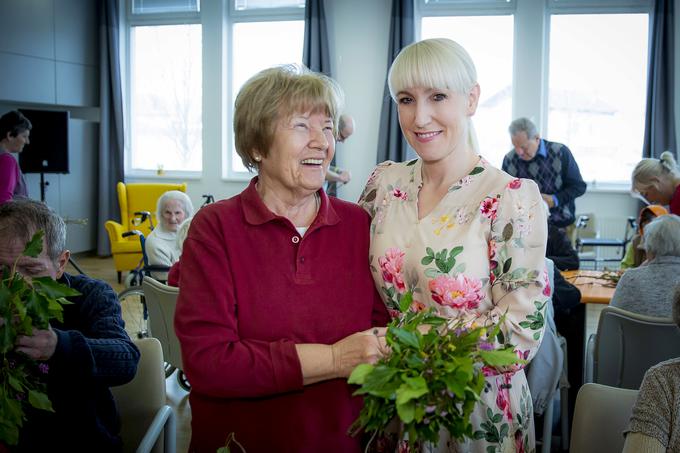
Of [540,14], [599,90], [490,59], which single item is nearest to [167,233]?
[490,59]

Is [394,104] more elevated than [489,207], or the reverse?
[394,104]

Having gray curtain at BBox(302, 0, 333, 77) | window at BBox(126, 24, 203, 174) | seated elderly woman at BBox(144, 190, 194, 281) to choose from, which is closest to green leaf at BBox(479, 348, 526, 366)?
seated elderly woman at BBox(144, 190, 194, 281)

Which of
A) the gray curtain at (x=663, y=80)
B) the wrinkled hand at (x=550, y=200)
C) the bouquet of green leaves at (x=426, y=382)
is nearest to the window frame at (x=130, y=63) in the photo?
the wrinkled hand at (x=550, y=200)

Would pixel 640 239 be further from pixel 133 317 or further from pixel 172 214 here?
pixel 133 317

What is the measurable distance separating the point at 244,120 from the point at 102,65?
9.21 meters

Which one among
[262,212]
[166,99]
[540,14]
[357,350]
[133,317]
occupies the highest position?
[540,14]

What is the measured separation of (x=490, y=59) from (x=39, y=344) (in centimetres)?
842

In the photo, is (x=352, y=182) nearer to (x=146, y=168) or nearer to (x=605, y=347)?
(x=146, y=168)

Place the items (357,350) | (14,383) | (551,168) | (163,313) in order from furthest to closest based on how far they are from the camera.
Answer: (551,168)
(163,313)
(357,350)
(14,383)

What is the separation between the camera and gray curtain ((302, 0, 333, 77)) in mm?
9125

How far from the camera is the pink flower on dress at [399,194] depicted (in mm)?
1745

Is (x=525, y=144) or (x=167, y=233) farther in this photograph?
(x=525, y=144)

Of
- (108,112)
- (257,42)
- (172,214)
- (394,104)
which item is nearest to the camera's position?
(172,214)

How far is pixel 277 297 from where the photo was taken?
150 centimetres
